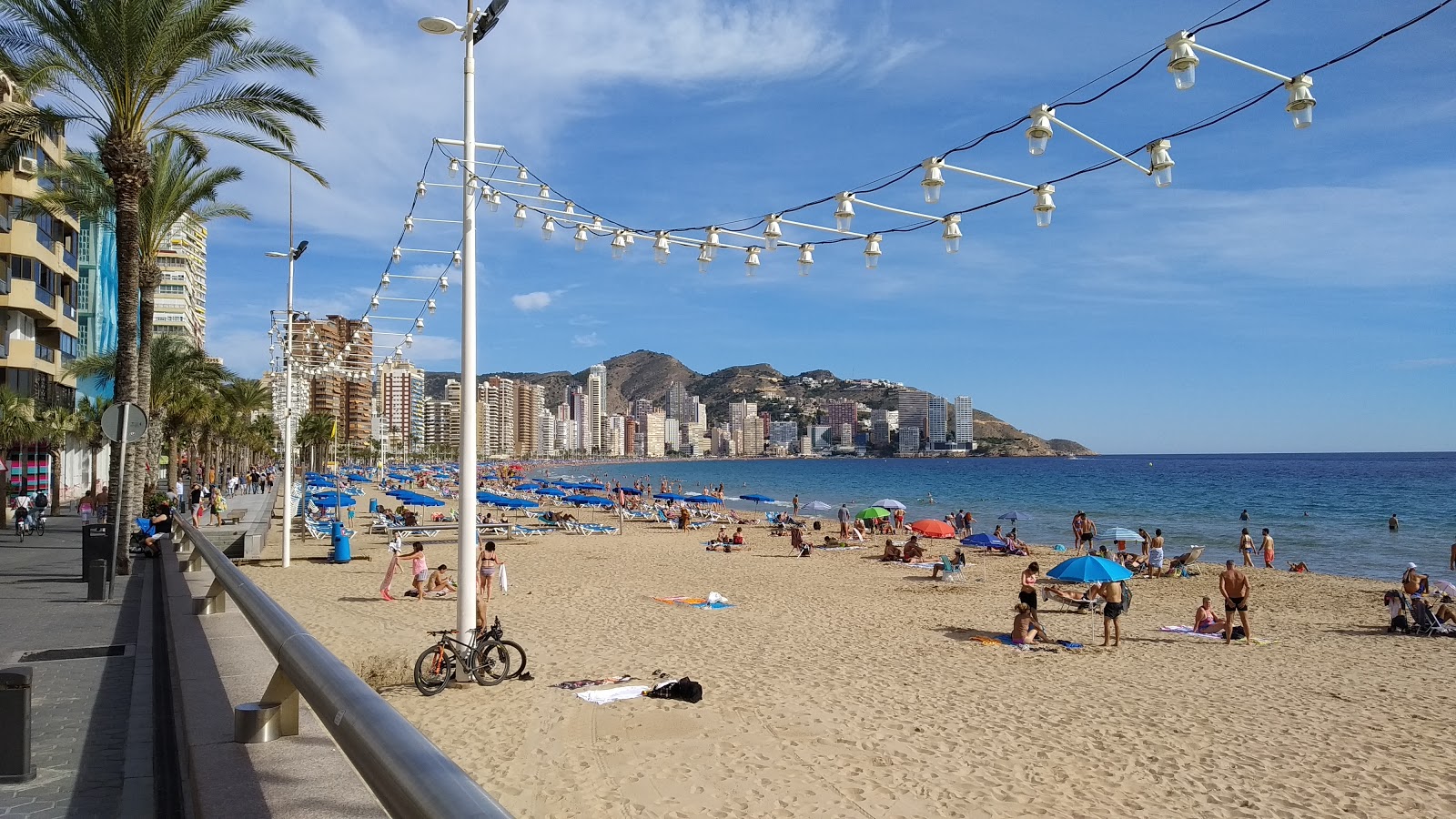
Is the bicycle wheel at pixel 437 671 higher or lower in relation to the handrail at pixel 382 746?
lower

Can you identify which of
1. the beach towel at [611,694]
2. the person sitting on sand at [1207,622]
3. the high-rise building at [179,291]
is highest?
the high-rise building at [179,291]

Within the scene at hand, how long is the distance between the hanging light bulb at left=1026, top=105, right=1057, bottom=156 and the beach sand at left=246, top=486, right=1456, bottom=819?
5.46 m

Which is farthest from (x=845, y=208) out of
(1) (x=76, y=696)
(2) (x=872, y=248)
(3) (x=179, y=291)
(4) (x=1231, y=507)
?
(3) (x=179, y=291)

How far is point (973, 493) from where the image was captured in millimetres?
84312

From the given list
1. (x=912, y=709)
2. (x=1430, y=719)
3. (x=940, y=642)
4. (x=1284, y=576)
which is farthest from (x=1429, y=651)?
(x=1284, y=576)

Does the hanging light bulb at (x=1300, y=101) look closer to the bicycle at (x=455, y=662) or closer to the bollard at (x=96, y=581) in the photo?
the bicycle at (x=455, y=662)

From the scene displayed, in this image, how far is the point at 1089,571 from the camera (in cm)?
1616

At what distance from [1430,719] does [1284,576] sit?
17.6 meters

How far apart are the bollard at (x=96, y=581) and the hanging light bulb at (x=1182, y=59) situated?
37.9 ft

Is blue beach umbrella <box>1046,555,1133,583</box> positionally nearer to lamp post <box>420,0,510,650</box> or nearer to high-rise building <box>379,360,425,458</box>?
lamp post <box>420,0,510,650</box>

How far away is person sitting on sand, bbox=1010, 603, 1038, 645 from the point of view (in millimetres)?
14484

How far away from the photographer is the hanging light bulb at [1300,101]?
6570 mm

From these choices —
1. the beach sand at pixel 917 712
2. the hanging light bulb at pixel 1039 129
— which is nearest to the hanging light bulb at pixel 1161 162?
the hanging light bulb at pixel 1039 129

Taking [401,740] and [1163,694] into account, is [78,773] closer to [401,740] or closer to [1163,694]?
[401,740]
